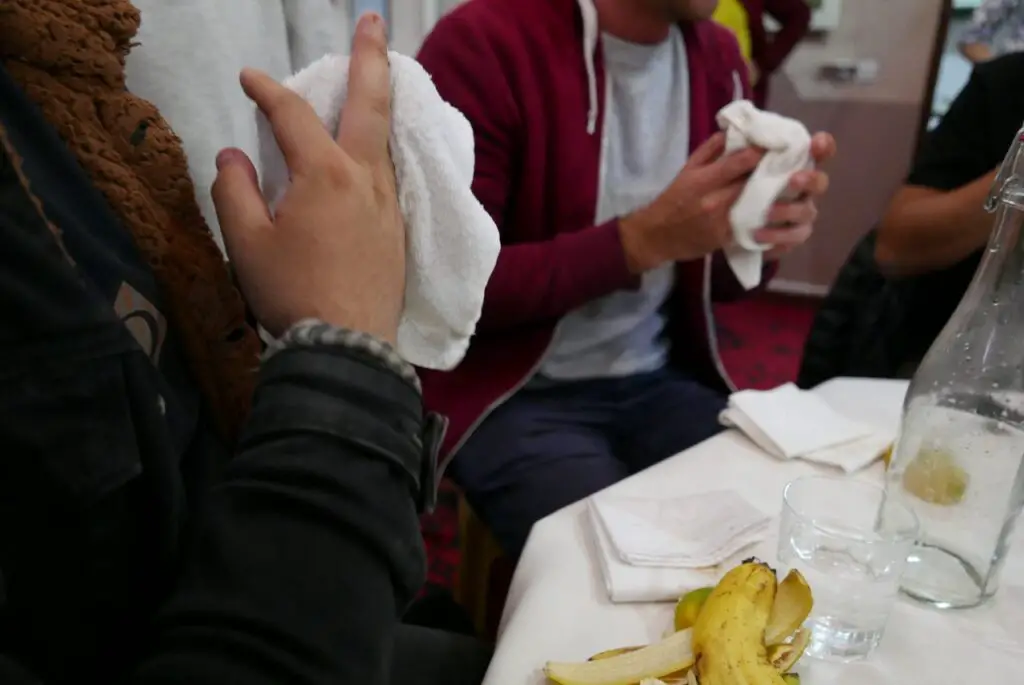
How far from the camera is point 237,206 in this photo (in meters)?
0.49

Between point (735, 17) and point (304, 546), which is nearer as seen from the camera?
point (304, 546)

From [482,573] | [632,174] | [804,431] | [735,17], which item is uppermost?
[735,17]

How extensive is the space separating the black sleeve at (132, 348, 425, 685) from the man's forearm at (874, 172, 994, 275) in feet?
3.07

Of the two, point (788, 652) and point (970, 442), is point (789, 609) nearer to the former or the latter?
point (788, 652)

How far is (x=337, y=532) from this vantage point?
0.42 meters

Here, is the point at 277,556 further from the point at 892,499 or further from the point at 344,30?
the point at 344,30

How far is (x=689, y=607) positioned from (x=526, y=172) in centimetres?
68

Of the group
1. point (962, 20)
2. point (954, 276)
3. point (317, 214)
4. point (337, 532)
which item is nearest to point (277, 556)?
point (337, 532)

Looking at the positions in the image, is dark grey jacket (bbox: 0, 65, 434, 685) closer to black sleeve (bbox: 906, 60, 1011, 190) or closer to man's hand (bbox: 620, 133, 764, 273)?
man's hand (bbox: 620, 133, 764, 273)

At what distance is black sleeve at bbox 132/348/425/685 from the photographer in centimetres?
39

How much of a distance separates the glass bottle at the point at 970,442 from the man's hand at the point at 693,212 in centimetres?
37

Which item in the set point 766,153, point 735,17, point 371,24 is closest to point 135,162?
point 371,24

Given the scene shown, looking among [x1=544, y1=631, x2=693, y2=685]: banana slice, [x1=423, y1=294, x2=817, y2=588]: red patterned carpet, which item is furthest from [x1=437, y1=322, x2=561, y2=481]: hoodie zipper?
[x1=423, y1=294, x2=817, y2=588]: red patterned carpet

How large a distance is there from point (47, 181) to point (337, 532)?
0.93ft
